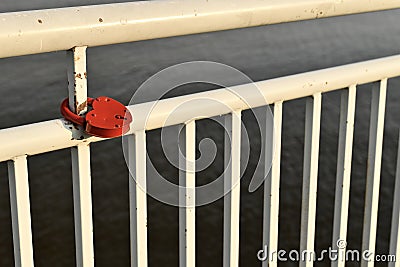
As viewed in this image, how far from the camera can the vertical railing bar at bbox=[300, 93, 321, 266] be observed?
44.5 inches

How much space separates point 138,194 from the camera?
3.19 feet

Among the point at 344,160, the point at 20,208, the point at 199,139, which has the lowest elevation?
the point at 20,208

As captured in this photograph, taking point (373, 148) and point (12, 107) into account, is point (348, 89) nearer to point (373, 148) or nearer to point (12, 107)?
point (373, 148)

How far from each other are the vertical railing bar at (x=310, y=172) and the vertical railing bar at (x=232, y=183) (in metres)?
0.14

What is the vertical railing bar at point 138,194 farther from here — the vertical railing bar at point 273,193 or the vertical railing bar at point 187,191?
the vertical railing bar at point 273,193

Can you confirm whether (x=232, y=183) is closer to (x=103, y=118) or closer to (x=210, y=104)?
(x=210, y=104)

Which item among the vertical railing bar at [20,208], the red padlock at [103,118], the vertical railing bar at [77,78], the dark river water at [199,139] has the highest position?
the dark river water at [199,139]

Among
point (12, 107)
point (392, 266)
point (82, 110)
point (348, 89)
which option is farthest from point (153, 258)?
point (82, 110)

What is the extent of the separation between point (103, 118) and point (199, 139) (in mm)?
2015

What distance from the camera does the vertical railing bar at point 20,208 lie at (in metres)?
0.86

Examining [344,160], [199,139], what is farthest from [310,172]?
[199,139]

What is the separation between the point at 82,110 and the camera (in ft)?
2.88

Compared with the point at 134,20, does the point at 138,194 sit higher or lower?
lower

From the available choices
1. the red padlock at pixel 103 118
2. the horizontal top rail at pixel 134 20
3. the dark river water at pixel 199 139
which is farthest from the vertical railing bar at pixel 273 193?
the dark river water at pixel 199 139
